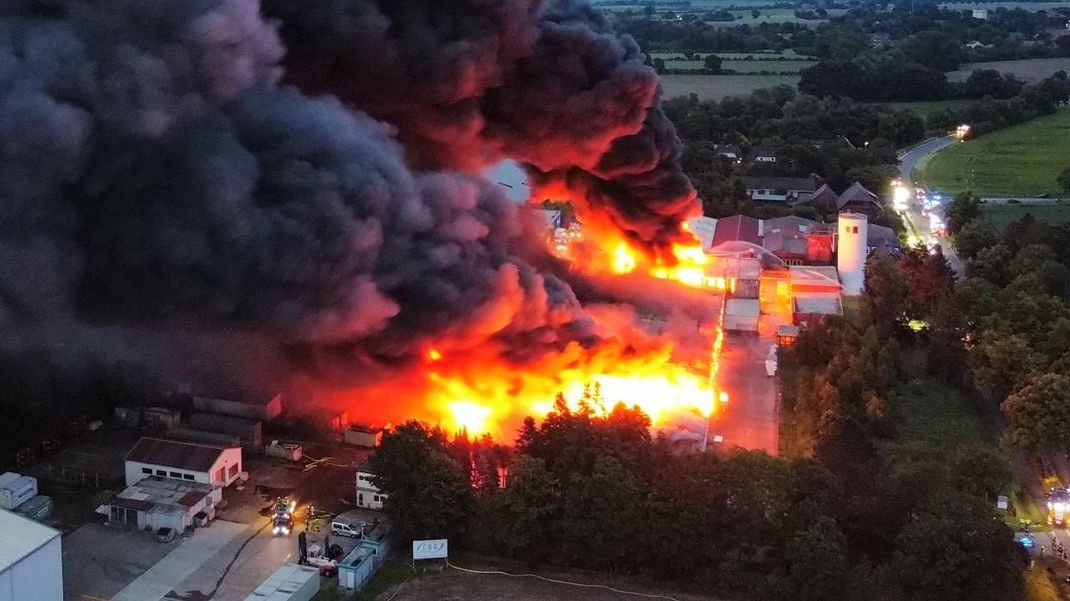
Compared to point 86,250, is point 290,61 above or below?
above

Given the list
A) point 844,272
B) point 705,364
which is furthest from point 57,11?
point 844,272

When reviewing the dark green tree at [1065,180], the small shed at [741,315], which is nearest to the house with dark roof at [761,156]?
the dark green tree at [1065,180]

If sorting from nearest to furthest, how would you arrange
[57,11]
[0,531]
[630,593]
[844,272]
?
[0,531], [630,593], [57,11], [844,272]

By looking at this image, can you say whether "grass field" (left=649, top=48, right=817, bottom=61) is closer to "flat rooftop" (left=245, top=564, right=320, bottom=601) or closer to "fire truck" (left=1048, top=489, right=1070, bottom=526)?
"fire truck" (left=1048, top=489, right=1070, bottom=526)

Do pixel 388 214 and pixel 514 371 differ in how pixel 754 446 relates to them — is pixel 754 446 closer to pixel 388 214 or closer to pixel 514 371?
pixel 514 371

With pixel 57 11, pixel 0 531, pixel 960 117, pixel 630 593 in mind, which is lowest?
pixel 630 593

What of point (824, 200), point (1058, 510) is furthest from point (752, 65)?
point (1058, 510)

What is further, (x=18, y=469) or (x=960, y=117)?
(x=960, y=117)

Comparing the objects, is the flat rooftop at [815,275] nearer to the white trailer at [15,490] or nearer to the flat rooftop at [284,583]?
the flat rooftop at [284,583]
